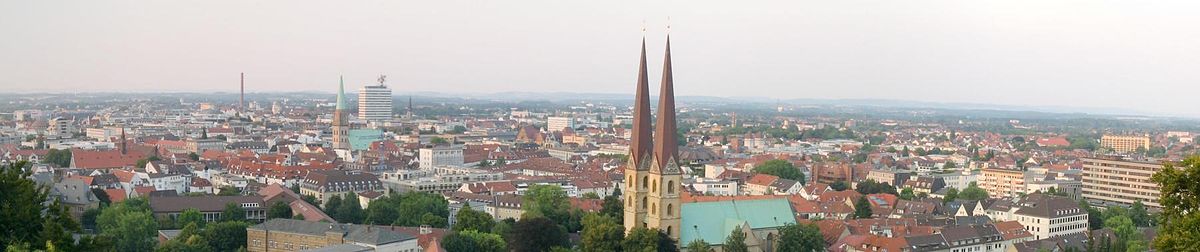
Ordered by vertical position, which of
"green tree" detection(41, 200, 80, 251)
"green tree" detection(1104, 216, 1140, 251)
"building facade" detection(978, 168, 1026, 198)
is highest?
"green tree" detection(41, 200, 80, 251)

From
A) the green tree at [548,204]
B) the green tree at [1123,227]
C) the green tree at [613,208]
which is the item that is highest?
the green tree at [613,208]

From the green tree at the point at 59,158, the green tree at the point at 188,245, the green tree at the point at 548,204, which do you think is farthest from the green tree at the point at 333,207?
the green tree at the point at 59,158

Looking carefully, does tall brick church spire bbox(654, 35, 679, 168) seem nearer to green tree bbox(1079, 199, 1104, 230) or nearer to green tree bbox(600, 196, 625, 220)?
green tree bbox(600, 196, 625, 220)

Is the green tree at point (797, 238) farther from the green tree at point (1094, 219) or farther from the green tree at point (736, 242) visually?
the green tree at point (1094, 219)

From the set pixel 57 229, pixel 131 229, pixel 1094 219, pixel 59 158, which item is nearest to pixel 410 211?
pixel 131 229

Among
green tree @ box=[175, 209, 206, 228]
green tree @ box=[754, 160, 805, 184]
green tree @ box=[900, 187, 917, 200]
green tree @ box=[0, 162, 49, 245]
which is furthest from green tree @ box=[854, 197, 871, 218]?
green tree @ box=[0, 162, 49, 245]

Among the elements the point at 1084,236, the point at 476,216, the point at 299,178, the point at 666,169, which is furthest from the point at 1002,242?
the point at 299,178

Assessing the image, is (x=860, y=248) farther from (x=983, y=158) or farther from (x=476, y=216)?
(x=983, y=158)
